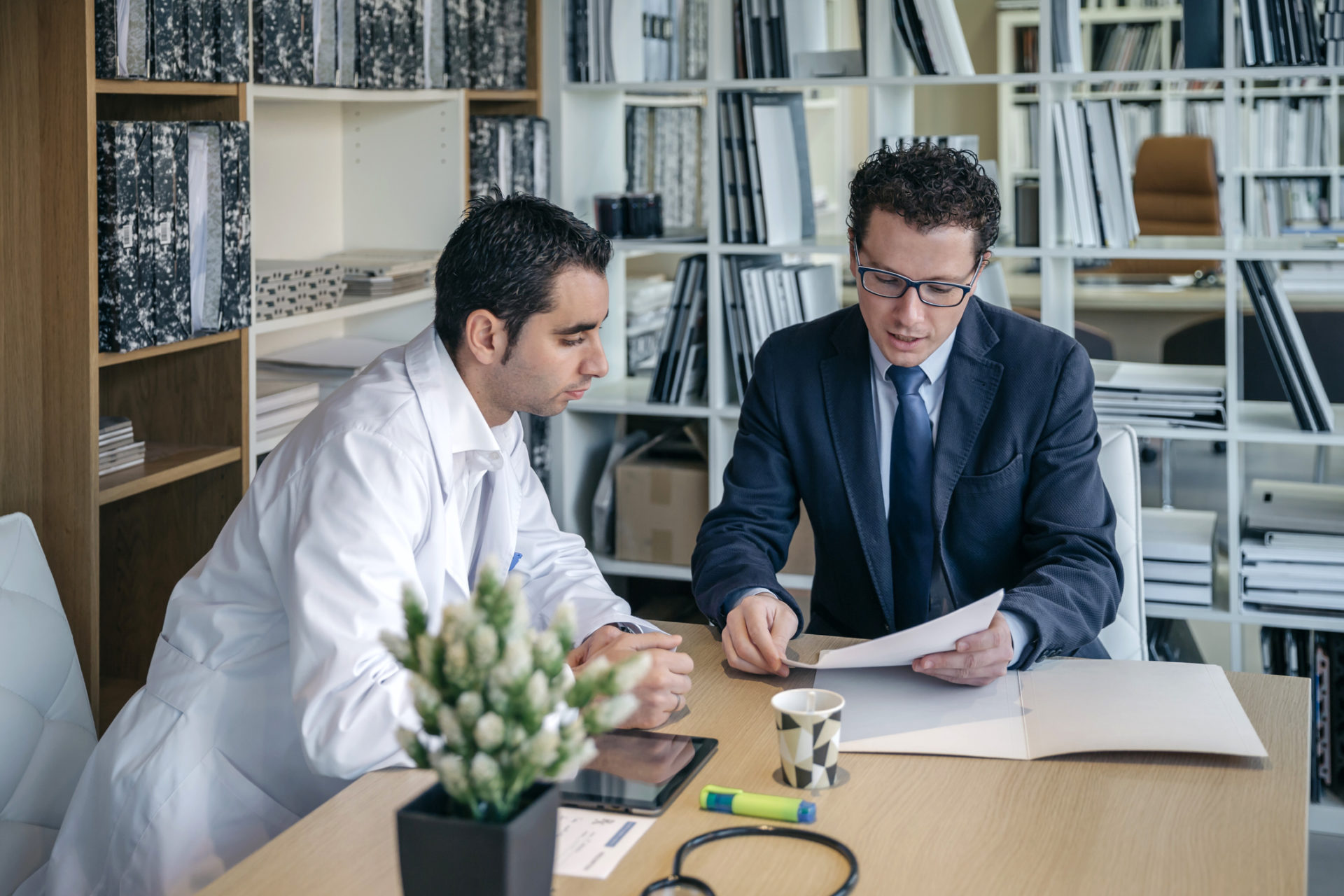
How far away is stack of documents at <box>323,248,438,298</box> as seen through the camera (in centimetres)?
278

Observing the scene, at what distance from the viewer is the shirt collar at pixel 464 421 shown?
1509mm

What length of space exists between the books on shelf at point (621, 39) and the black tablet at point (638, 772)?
2.09 meters

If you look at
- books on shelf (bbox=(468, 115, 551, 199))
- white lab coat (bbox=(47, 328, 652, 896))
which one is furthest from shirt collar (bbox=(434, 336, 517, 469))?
books on shelf (bbox=(468, 115, 551, 199))

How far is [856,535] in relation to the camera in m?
1.90

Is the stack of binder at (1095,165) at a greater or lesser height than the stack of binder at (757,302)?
greater

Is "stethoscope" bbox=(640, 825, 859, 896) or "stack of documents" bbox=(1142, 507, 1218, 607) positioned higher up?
"stethoscope" bbox=(640, 825, 859, 896)

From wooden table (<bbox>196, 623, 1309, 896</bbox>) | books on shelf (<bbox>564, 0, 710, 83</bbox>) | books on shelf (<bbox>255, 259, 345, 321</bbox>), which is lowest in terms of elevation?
wooden table (<bbox>196, 623, 1309, 896</bbox>)

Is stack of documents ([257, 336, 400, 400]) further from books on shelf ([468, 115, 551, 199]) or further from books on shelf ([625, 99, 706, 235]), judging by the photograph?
books on shelf ([625, 99, 706, 235])

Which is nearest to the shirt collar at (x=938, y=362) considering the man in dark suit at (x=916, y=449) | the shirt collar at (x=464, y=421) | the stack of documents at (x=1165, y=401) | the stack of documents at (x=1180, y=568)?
the man in dark suit at (x=916, y=449)

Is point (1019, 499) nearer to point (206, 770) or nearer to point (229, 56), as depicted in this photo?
point (206, 770)

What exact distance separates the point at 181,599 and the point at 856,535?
3.04 feet

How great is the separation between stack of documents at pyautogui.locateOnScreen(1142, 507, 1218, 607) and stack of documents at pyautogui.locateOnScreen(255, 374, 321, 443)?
5.89 feet

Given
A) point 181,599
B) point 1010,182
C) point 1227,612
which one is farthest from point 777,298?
point 1010,182

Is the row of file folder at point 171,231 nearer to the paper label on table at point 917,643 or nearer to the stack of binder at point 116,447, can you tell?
the stack of binder at point 116,447
